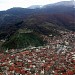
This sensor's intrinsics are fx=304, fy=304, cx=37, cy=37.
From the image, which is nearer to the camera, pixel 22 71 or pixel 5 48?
pixel 22 71

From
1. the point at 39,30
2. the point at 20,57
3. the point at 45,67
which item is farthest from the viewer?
the point at 39,30

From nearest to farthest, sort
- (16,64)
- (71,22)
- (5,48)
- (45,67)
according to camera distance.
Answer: (45,67)
(16,64)
(5,48)
(71,22)

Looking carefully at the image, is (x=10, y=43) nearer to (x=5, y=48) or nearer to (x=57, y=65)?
(x=5, y=48)

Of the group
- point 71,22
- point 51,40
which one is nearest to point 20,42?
point 51,40

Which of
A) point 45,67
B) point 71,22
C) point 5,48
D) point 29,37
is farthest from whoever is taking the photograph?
point 71,22

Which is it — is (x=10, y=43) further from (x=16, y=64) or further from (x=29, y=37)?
(x=16, y=64)

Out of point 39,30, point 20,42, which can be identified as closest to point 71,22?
point 39,30
